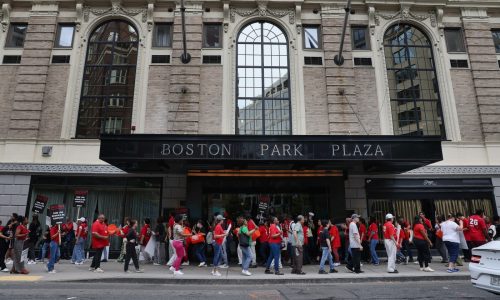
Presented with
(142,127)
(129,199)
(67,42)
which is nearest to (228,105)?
(142,127)

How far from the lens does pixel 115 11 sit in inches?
757

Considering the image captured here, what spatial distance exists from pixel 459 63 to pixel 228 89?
1229 cm

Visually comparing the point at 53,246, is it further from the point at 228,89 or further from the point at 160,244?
the point at 228,89

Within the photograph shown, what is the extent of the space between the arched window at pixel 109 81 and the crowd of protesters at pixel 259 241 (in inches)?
202

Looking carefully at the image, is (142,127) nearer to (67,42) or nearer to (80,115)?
(80,115)

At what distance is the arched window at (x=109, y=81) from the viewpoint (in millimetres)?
18031

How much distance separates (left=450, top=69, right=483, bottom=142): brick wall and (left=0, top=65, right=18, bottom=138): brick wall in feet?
73.5

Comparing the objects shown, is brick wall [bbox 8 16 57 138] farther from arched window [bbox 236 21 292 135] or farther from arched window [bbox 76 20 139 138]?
arched window [bbox 236 21 292 135]

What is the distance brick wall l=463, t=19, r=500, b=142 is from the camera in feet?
59.3

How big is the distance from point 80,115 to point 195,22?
24.8 feet

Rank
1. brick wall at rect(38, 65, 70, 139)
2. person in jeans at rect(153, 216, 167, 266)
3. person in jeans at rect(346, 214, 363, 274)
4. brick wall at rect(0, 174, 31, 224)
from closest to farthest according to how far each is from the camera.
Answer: person in jeans at rect(346, 214, 363, 274) → person in jeans at rect(153, 216, 167, 266) → brick wall at rect(0, 174, 31, 224) → brick wall at rect(38, 65, 70, 139)

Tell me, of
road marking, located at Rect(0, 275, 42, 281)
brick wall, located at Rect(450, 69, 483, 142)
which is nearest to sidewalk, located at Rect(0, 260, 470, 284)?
road marking, located at Rect(0, 275, 42, 281)

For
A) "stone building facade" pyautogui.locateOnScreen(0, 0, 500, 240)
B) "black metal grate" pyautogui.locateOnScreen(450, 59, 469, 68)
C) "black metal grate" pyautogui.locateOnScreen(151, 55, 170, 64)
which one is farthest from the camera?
"black metal grate" pyautogui.locateOnScreen(450, 59, 469, 68)

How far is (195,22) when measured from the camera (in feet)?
62.1
